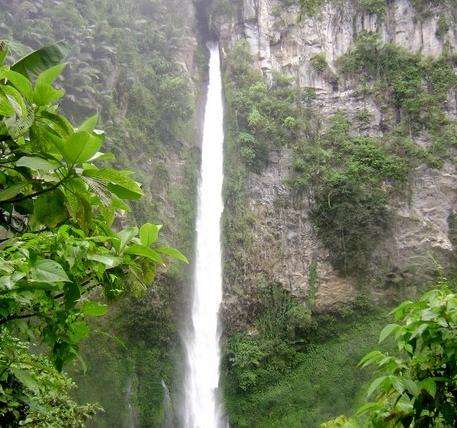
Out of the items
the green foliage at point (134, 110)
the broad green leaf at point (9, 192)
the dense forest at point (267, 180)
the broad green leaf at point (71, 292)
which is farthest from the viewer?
the dense forest at point (267, 180)

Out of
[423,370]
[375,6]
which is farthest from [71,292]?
[375,6]

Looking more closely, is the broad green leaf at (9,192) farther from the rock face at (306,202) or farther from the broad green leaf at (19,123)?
the rock face at (306,202)

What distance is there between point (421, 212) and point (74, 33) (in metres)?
12.7

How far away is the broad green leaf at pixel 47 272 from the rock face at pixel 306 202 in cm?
1197

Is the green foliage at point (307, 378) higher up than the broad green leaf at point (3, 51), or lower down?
lower down

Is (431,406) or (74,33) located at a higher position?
(74,33)

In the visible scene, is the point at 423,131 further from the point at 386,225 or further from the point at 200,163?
the point at 200,163

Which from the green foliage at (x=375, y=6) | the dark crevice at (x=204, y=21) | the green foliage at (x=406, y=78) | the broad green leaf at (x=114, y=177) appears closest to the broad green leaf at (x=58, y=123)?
the broad green leaf at (x=114, y=177)

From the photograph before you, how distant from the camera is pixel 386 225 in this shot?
14.5 meters

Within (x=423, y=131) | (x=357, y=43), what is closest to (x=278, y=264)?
(x=423, y=131)

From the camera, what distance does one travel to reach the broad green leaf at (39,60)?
146 centimetres

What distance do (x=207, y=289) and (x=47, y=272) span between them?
13.3m

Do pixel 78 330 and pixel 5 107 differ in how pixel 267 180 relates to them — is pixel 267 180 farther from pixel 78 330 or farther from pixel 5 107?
pixel 5 107

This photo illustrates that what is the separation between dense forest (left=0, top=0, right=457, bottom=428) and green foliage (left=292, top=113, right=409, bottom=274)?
6cm
